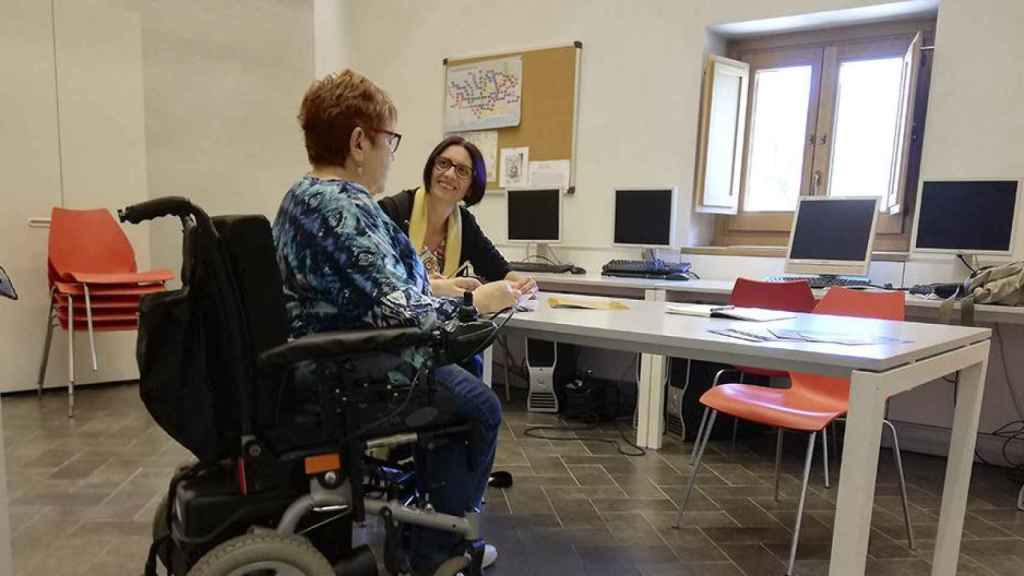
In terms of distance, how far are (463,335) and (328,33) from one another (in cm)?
419

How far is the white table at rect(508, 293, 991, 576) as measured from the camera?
3.55 feet

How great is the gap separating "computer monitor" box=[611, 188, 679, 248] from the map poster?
3.42 ft

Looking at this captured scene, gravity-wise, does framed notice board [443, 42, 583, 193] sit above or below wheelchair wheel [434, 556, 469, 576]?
above

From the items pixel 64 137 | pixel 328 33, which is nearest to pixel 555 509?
pixel 64 137

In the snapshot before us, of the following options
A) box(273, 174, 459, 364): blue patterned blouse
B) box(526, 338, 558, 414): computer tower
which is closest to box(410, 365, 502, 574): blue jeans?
box(273, 174, 459, 364): blue patterned blouse

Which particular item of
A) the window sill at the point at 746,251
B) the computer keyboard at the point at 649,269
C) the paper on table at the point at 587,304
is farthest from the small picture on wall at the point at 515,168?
the paper on table at the point at 587,304

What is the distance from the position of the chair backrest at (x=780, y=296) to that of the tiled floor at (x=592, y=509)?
725 mm

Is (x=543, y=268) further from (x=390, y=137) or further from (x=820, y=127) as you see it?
(x=390, y=137)

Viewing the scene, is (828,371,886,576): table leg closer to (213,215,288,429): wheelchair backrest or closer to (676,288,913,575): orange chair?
(676,288,913,575): orange chair

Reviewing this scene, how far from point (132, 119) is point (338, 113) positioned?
2951 millimetres

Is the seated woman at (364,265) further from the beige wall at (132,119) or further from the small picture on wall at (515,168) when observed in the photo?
the beige wall at (132,119)

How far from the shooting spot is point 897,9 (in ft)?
9.85

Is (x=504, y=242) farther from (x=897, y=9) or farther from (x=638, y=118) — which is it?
(x=897, y=9)

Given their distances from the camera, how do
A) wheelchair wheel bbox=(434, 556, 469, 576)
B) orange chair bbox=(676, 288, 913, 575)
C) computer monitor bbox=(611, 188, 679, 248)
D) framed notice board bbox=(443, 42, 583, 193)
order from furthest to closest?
framed notice board bbox=(443, 42, 583, 193)
computer monitor bbox=(611, 188, 679, 248)
orange chair bbox=(676, 288, 913, 575)
wheelchair wheel bbox=(434, 556, 469, 576)
